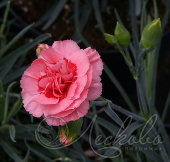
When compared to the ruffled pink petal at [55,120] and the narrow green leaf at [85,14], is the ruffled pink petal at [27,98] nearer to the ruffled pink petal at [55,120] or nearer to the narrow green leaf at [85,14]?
the ruffled pink petal at [55,120]

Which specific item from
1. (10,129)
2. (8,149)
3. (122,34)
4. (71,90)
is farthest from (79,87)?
(8,149)

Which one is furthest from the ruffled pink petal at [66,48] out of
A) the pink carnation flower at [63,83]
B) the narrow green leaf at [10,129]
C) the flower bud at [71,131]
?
the narrow green leaf at [10,129]

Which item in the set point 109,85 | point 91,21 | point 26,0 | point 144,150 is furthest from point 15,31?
point 144,150

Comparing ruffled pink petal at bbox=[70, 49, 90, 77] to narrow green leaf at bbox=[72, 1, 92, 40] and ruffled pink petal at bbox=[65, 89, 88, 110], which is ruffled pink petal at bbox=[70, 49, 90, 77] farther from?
narrow green leaf at bbox=[72, 1, 92, 40]

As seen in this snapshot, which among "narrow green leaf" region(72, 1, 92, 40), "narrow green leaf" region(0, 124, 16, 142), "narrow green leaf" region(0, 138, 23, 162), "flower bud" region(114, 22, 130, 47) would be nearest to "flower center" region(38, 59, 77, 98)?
"flower bud" region(114, 22, 130, 47)

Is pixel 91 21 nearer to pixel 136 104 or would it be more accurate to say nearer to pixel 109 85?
pixel 109 85

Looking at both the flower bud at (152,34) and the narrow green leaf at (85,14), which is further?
the narrow green leaf at (85,14)
